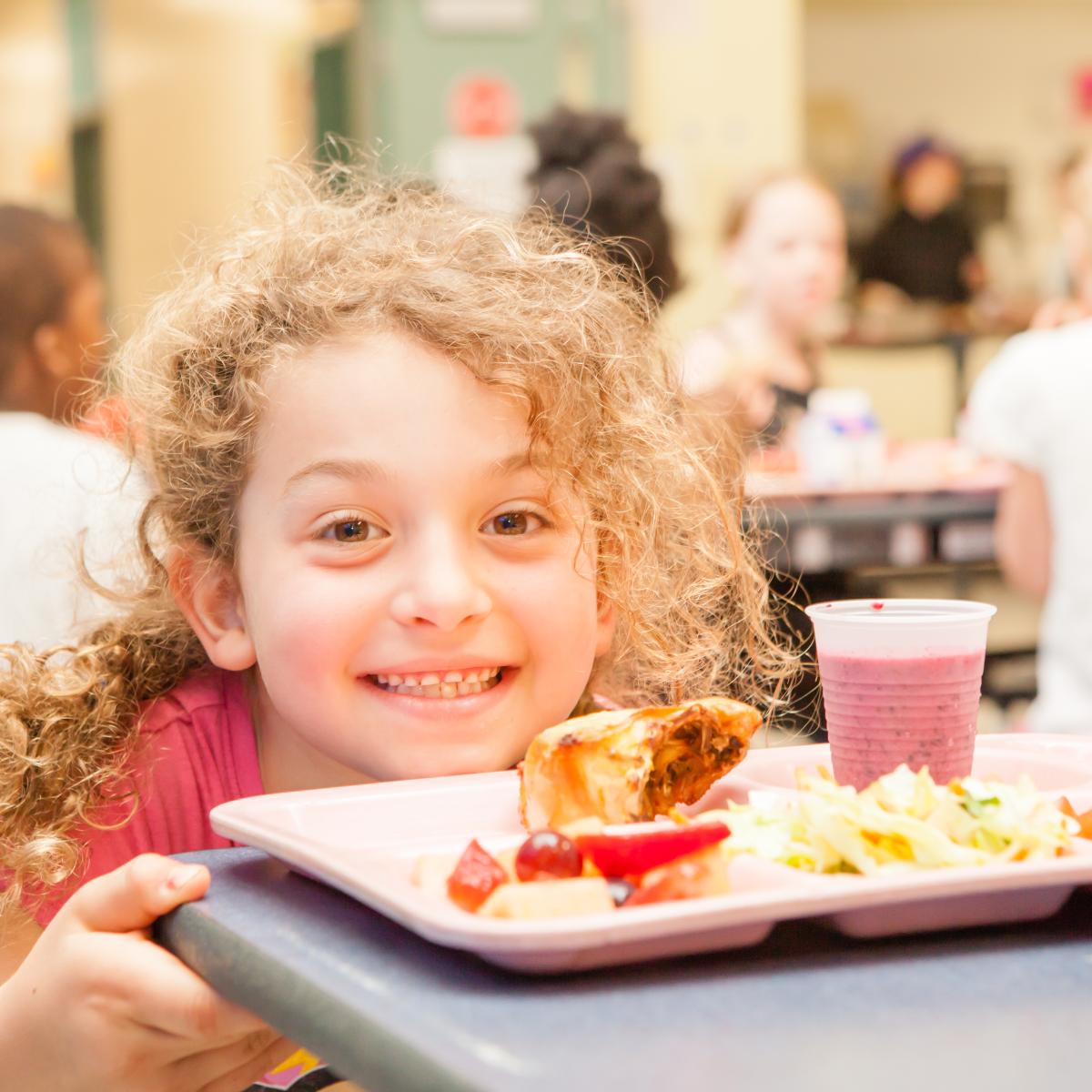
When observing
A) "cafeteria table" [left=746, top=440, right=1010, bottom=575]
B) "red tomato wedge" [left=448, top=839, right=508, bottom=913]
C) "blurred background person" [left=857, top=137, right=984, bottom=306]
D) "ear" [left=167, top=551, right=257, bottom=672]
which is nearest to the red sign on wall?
"cafeteria table" [left=746, top=440, right=1010, bottom=575]

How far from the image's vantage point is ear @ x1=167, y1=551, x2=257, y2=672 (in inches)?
51.0

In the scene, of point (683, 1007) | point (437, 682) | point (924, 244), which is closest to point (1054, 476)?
point (437, 682)

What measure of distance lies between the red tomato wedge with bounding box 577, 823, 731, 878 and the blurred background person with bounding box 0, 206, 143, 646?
0.87 m

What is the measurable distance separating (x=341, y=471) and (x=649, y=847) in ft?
1.47

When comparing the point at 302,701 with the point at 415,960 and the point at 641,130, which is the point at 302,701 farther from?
the point at 641,130

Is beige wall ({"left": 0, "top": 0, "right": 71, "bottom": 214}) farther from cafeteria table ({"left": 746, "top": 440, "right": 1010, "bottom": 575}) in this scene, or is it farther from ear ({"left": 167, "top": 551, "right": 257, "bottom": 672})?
ear ({"left": 167, "top": 551, "right": 257, "bottom": 672})

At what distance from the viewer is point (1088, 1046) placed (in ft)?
1.99

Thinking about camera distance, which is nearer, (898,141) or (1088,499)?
(1088,499)

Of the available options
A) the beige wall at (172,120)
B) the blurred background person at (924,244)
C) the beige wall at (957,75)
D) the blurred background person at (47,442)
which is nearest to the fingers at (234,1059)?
the blurred background person at (47,442)

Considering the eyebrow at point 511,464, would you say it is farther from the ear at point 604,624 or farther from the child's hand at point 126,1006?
the child's hand at point 126,1006

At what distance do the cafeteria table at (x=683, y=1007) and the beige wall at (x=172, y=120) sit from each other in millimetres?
8547

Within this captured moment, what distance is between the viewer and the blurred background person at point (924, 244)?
9266 millimetres

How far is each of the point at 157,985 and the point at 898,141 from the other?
1098cm

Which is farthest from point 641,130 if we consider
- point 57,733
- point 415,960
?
point 415,960
